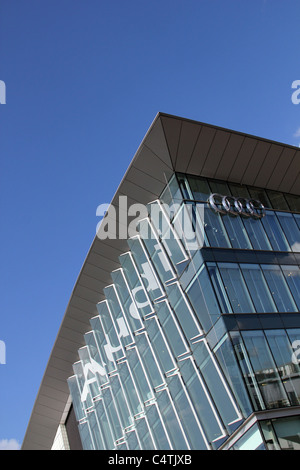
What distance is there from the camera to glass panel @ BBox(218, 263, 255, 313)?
65.6 feet

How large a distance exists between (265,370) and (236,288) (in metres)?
3.19

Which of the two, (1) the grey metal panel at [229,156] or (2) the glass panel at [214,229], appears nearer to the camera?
(2) the glass panel at [214,229]

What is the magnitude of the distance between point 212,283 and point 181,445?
20.1 ft

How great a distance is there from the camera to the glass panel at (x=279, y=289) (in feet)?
69.4

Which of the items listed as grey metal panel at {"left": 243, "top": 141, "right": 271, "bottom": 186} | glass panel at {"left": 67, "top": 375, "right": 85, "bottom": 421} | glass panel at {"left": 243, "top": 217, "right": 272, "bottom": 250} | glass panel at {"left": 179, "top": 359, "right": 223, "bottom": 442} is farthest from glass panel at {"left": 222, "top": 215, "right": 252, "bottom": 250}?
glass panel at {"left": 67, "top": 375, "right": 85, "bottom": 421}

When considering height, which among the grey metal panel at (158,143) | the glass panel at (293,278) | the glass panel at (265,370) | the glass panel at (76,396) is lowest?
the glass panel at (265,370)

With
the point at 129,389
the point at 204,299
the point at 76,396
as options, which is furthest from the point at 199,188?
the point at 76,396

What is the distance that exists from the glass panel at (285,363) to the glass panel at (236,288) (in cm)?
116

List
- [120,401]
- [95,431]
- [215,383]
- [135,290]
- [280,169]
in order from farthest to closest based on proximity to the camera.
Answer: [95,431] → [120,401] → [135,290] → [280,169] → [215,383]

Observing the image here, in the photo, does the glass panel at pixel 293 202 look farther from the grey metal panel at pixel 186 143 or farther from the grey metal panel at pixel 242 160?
the grey metal panel at pixel 186 143

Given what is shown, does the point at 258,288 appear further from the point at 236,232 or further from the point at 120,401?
the point at 120,401

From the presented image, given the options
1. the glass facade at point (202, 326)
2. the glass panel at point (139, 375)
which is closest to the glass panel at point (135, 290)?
the glass facade at point (202, 326)

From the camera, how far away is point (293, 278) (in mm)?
22531

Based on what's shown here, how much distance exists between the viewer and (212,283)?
2011cm
